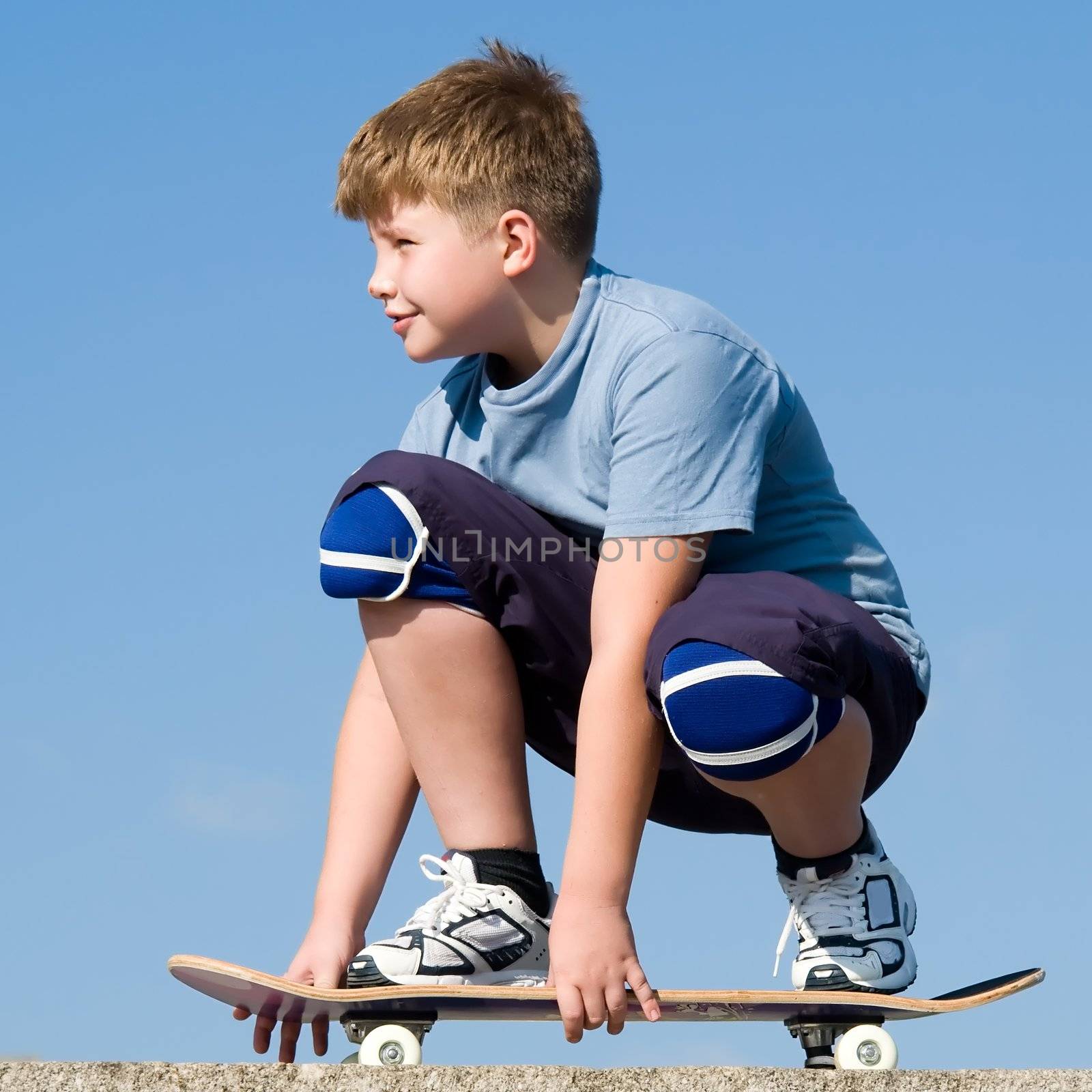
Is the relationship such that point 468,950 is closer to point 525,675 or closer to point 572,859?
point 572,859

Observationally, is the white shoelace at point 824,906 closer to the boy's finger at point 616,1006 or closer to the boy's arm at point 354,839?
the boy's finger at point 616,1006

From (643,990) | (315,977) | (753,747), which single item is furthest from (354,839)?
(753,747)

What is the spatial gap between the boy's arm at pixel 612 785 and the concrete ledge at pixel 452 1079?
27cm

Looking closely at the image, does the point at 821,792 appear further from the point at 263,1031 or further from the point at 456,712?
the point at 263,1031

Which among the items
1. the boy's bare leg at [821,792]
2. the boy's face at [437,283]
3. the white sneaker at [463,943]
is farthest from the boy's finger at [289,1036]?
the boy's face at [437,283]

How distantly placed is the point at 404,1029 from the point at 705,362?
1.19m

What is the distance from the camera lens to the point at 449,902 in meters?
2.48

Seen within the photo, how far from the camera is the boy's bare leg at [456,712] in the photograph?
2.53 metres

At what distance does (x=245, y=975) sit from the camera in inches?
88.1

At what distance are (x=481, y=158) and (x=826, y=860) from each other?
1400 mm

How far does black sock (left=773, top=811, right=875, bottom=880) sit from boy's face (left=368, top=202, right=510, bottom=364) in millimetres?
1059

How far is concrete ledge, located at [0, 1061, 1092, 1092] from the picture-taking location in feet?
6.10

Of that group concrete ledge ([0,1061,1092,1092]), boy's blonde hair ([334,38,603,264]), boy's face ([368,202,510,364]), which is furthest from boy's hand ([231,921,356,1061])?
boy's blonde hair ([334,38,603,264])

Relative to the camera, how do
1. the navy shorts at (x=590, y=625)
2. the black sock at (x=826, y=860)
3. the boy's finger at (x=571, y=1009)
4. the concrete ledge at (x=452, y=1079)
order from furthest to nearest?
the black sock at (x=826, y=860) → the navy shorts at (x=590, y=625) → the boy's finger at (x=571, y=1009) → the concrete ledge at (x=452, y=1079)
